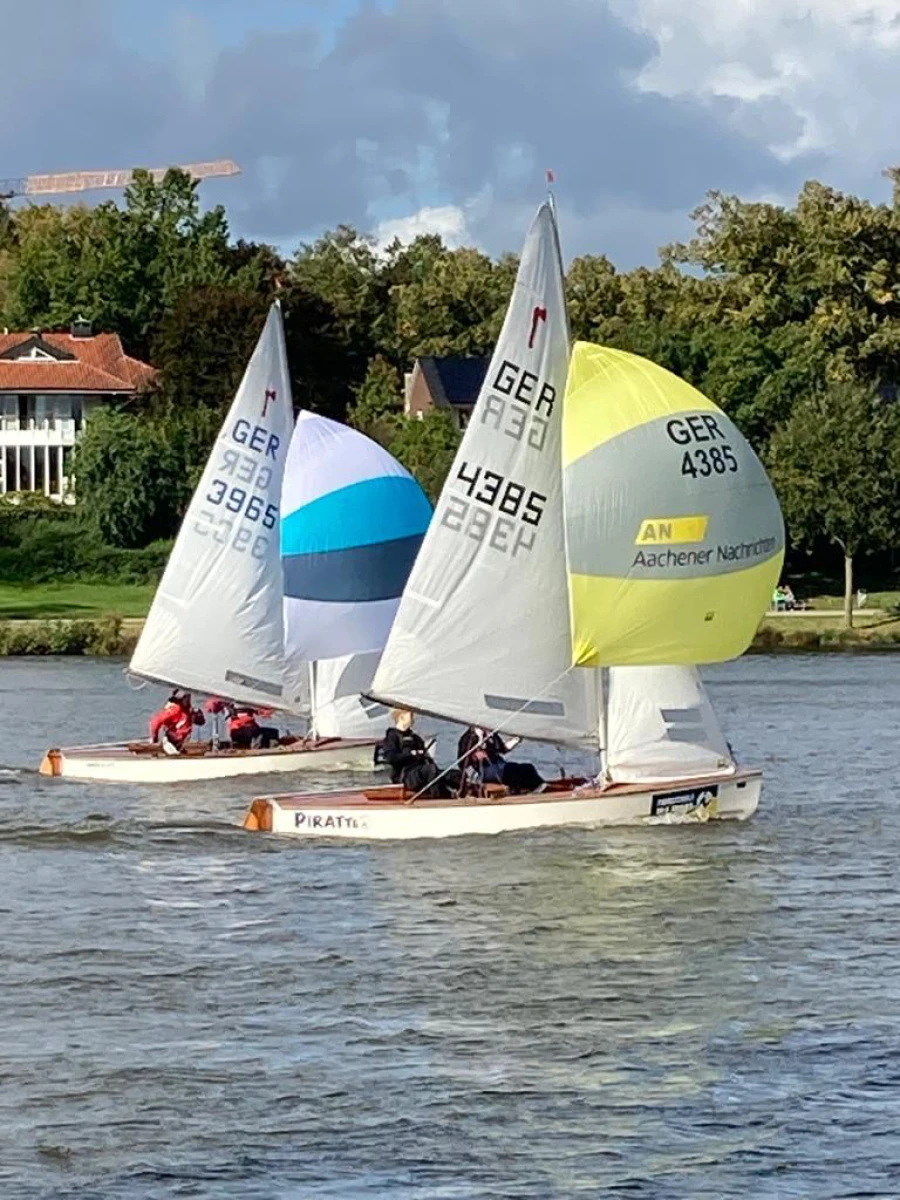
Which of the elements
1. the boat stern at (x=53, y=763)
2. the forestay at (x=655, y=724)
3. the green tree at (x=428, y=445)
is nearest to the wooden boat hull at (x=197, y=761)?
the boat stern at (x=53, y=763)

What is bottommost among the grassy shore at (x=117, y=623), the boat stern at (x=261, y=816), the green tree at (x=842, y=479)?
the boat stern at (x=261, y=816)

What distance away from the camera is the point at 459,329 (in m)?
121

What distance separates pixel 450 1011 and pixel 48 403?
8623 cm

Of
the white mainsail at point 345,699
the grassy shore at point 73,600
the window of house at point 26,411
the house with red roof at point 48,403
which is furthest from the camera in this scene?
the window of house at point 26,411

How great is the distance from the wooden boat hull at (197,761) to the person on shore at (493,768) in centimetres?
753

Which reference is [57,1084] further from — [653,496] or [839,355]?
[839,355]

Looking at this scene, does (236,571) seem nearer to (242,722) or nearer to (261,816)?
(242,722)

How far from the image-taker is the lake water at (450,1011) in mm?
17297

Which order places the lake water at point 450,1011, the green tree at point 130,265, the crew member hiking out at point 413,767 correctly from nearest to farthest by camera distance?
the lake water at point 450,1011 → the crew member hiking out at point 413,767 → the green tree at point 130,265

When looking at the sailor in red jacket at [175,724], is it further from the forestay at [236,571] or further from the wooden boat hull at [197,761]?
the forestay at [236,571]

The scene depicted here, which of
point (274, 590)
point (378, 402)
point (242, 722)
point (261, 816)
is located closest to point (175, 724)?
point (242, 722)

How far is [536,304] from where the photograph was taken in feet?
104

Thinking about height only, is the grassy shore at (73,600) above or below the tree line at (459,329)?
below

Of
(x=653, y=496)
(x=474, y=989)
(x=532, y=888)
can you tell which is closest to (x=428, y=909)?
(x=532, y=888)
